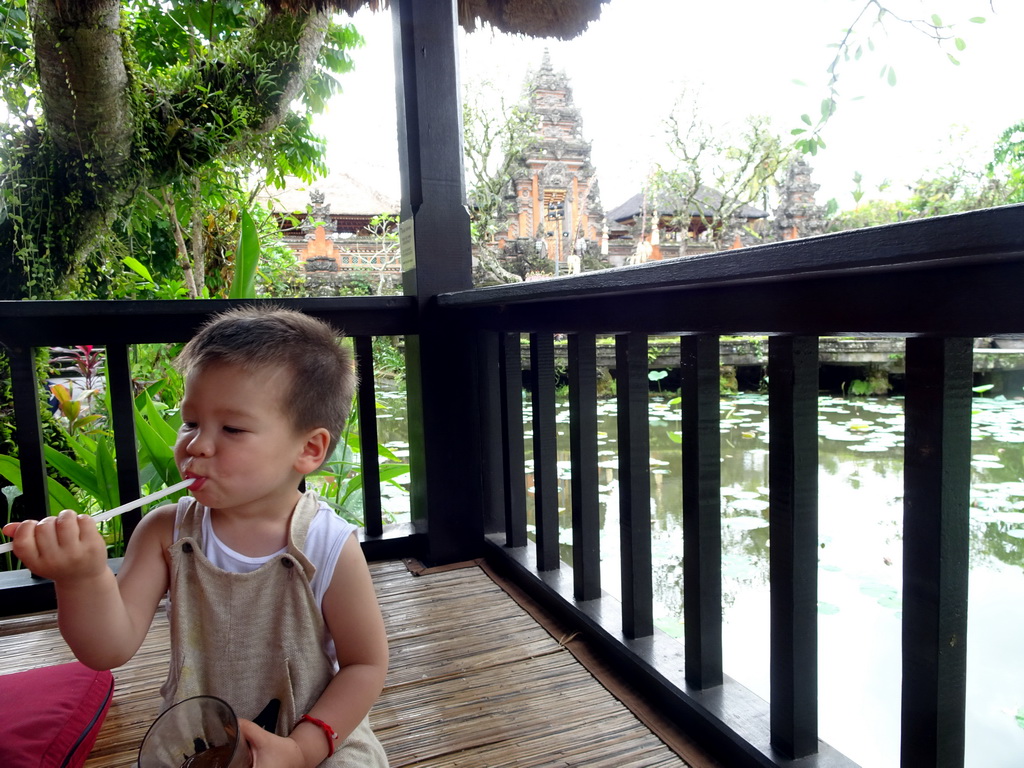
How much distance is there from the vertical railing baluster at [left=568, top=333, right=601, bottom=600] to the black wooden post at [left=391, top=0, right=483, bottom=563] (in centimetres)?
52

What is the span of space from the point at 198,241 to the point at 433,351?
3596 mm

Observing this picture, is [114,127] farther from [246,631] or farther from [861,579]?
[861,579]

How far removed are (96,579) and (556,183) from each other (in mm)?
14200

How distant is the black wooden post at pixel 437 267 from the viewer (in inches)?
71.4

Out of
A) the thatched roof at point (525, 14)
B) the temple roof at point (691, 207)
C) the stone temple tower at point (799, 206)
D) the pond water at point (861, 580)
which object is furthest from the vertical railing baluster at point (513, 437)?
the stone temple tower at point (799, 206)

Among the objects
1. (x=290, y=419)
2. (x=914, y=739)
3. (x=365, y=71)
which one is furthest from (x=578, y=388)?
(x=365, y=71)

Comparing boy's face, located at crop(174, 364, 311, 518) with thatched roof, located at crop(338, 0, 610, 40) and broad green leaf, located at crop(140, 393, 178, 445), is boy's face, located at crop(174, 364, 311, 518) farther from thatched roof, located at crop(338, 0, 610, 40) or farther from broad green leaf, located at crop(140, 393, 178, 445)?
thatched roof, located at crop(338, 0, 610, 40)

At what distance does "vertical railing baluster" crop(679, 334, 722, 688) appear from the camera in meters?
1.07

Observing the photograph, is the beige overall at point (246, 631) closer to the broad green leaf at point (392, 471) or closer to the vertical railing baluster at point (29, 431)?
the vertical railing baluster at point (29, 431)

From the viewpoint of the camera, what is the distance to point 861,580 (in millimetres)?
2295

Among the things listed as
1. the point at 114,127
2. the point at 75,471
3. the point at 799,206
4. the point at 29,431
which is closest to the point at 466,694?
the point at 29,431

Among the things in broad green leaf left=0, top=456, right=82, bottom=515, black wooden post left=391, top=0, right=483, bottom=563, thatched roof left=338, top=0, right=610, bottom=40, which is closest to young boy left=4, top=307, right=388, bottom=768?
black wooden post left=391, top=0, right=483, bottom=563

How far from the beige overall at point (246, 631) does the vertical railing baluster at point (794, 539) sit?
0.58 metres

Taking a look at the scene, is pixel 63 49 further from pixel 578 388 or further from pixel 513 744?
pixel 513 744
